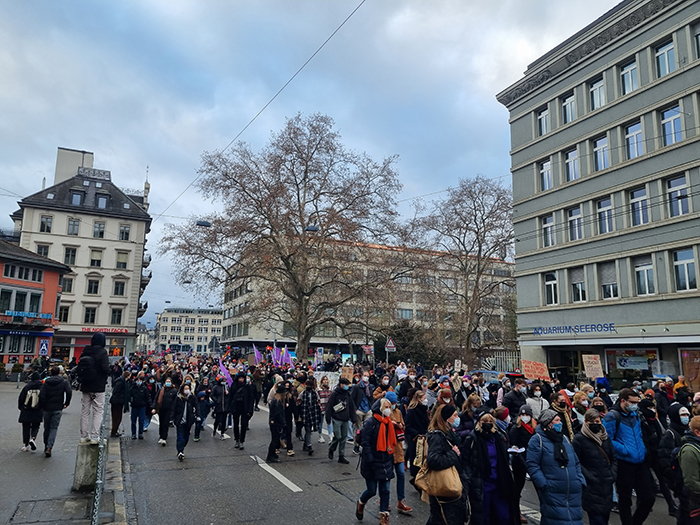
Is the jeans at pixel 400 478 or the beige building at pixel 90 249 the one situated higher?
the beige building at pixel 90 249

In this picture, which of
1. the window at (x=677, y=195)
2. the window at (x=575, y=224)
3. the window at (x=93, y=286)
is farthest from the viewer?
the window at (x=93, y=286)

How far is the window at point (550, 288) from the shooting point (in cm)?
2794

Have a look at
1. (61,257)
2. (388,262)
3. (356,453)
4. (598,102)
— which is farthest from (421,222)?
(61,257)

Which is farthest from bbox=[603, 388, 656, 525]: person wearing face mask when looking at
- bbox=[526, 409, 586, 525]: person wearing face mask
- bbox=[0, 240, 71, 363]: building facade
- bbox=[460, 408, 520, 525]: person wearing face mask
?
bbox=[0, 240, 71, 363]: building facade

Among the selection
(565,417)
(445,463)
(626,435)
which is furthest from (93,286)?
(626,435)

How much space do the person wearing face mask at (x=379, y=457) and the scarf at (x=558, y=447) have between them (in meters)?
2.23

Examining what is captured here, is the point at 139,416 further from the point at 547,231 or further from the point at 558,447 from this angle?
the point at 547,231

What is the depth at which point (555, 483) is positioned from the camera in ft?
18.2

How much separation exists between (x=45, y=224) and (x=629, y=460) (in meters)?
60.0

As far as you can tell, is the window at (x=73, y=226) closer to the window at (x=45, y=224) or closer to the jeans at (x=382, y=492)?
the window at (x=45, y=224)

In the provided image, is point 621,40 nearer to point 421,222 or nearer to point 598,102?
point 598,102

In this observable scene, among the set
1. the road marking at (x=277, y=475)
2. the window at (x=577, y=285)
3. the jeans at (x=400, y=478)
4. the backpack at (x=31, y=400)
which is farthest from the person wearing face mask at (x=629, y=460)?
A: the window at (x=577, y=285)

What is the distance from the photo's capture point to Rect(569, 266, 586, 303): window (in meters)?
26.1

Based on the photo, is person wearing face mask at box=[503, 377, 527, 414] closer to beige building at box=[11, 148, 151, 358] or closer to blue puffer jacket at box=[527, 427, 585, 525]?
blue puffer jacket at box=[527, 427, 585, 525]
